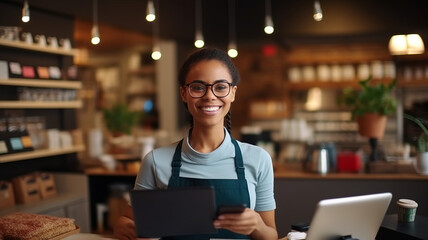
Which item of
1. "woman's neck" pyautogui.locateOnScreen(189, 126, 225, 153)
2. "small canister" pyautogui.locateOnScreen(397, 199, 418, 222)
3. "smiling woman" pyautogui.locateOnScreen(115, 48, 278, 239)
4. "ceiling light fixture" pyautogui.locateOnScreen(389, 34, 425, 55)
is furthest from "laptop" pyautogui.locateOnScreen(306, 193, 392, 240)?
"ceiling light fixture" pyautogui.locateOnScreen(389, 34, 425, 55)

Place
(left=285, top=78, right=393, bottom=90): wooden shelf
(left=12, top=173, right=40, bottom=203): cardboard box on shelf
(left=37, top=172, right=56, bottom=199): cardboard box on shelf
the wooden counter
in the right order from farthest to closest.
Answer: (left=285, top=78, right=393, bottom=90): wooden shelf < (left=37, top=172, right=56, bottom=199): cardboard box on shelf < (left=12, top=173, right=40, bottom=203): cardboard box on shelf < the wooden counter

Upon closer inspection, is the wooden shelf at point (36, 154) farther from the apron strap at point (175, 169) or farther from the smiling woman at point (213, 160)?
the apron strap at point (175, 169)

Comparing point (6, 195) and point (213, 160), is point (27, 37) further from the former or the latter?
point (213, 160)

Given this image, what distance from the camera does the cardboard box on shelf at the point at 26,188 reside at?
4398 millimetres

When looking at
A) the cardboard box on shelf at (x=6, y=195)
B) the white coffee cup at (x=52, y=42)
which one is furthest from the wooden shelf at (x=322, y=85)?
the cardboard box on shelf at (x=6, y=195)

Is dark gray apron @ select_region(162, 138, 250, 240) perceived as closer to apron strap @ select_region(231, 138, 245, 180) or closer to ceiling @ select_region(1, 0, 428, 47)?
apron strap @ select_region(231, 138, 245, 180)

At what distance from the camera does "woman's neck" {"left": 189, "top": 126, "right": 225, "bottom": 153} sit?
2.02 metres

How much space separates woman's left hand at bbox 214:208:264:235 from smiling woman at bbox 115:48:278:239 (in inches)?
5.0

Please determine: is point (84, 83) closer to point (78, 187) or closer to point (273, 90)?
point (273, 90)

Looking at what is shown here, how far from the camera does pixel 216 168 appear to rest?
200 cm

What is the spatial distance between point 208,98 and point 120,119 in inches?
149

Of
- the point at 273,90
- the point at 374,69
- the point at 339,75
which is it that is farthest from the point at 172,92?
the point at 374,69

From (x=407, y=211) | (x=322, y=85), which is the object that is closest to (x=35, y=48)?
(x=407, y=211)

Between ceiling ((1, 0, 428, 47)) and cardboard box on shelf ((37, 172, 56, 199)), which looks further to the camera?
ceiling ((1, 0, 428, 47))
